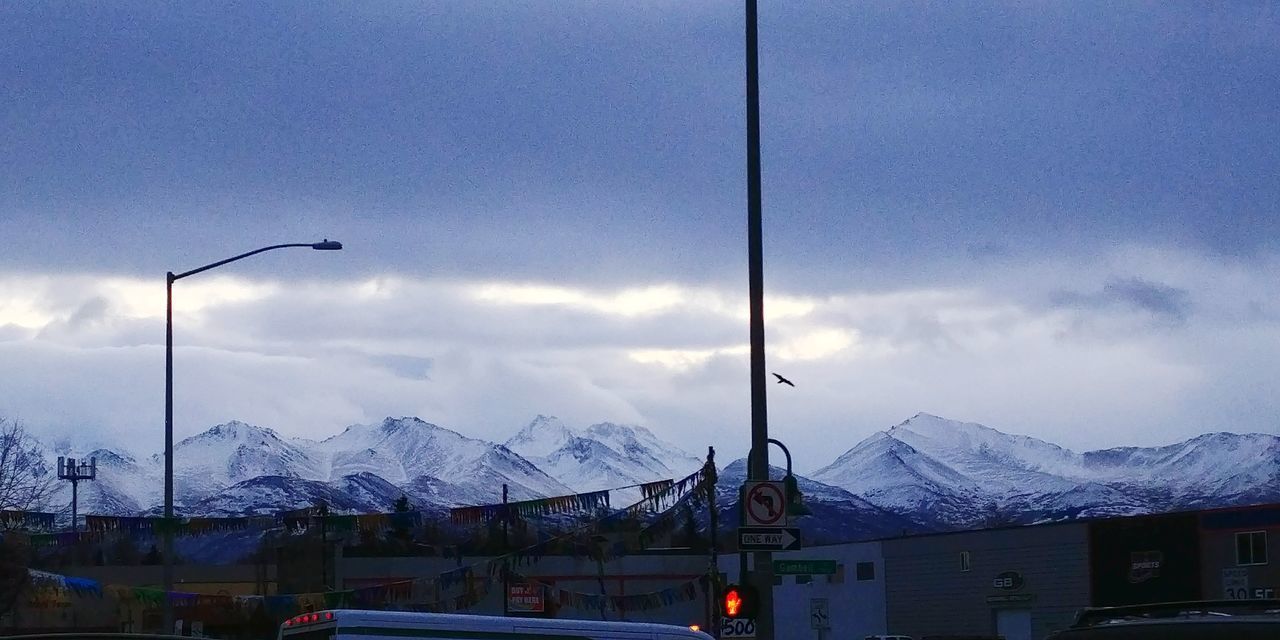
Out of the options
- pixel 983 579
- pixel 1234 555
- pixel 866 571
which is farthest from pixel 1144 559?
pixel 866 571

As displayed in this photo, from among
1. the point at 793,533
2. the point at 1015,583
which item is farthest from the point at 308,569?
the point at 793,533

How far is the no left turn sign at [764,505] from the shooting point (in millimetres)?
19484

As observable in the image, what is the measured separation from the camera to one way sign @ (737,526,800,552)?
19344 mm

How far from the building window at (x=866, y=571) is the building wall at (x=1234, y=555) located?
17271mm

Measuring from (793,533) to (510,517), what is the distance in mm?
21872

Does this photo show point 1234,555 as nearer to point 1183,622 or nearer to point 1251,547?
point 1251,547

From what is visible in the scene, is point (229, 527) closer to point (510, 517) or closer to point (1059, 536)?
point (510, 517)

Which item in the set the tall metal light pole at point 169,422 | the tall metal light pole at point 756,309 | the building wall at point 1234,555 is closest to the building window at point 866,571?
the building wall at point 1234,555

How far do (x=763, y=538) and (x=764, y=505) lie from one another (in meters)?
0.40

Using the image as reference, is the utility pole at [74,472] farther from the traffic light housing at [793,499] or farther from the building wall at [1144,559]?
the traffic light housing at [793,499]

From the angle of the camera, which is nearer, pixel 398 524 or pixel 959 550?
pixel 398 524

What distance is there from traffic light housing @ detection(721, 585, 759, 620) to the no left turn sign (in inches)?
38.1

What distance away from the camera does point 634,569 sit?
239 ft

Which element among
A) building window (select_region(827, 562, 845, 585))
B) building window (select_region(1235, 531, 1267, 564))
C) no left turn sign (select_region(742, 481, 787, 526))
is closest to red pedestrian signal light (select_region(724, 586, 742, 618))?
no left turn sign (select_region(742, 481, 787, 526))
